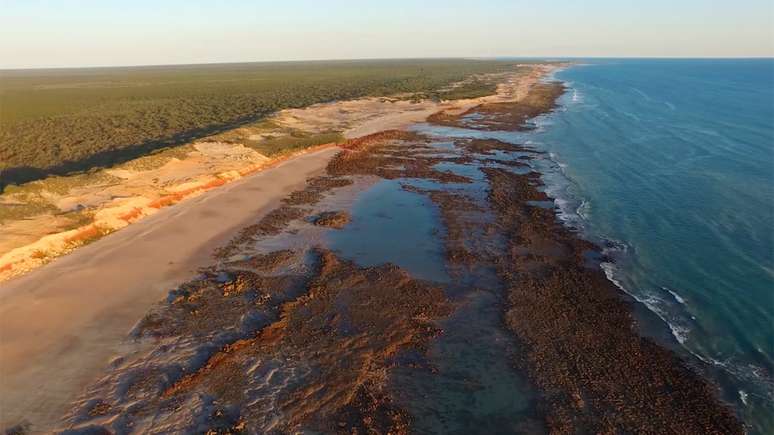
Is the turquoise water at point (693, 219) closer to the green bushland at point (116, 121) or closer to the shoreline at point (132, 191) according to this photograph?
the shoreline at point (132, 191)

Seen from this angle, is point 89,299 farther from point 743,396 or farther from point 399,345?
point 743,396

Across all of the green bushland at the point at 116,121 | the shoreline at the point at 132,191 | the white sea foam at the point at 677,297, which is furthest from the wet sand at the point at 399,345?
the green bushland at the point at 116,121

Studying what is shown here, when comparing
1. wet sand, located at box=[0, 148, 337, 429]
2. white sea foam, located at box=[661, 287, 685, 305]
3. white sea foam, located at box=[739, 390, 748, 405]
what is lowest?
white sea foam, located at box=[739, 390, 748, 405]

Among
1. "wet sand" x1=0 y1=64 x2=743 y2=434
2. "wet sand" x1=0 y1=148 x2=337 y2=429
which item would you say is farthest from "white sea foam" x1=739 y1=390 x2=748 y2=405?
"wet sand" x1=0 y1=148 x2=337 y2=429

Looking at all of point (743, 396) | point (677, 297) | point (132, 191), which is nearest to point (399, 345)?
point (743, 396)

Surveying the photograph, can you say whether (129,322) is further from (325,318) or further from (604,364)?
(604,364)

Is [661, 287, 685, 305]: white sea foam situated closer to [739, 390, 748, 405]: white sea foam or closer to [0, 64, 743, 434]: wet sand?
→ [0, 64, 743, 434]: wet sand

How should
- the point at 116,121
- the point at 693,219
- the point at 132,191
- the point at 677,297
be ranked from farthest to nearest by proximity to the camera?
the point at 116,121 → the point at 132,191 → the point at 693,219 → the point at 677,297
